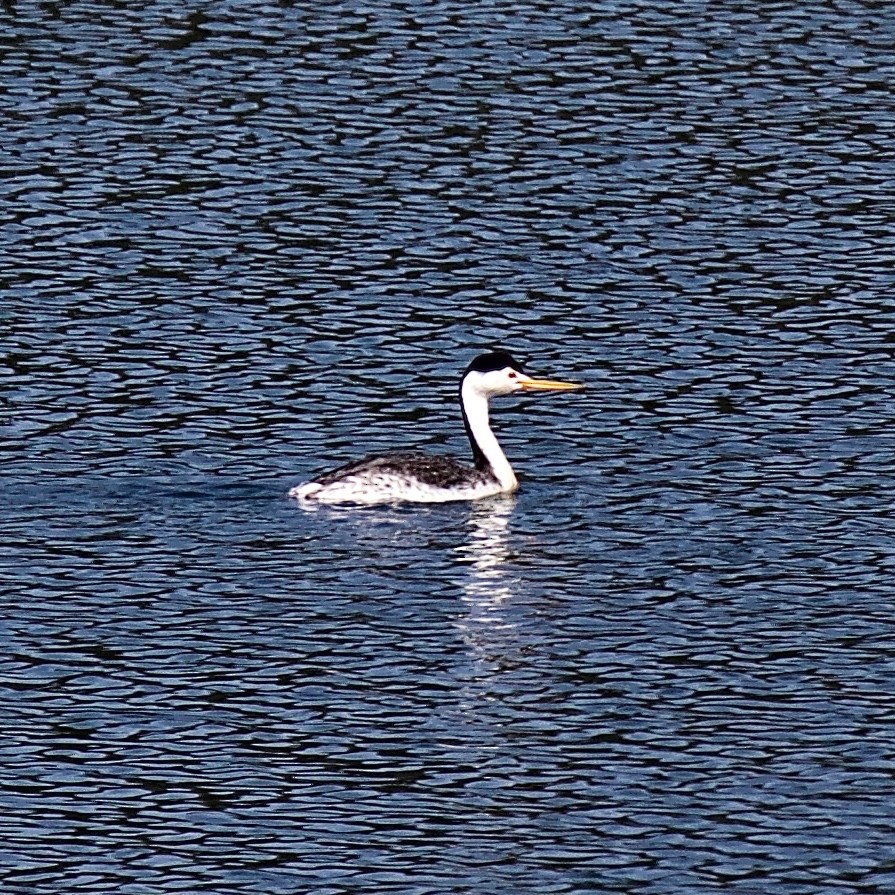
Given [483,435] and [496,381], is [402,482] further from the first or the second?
[496,381]

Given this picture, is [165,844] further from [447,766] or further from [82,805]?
[447,766]

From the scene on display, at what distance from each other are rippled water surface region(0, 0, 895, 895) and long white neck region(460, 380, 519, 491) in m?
0.28

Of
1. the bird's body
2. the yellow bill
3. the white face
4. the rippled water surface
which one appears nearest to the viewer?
the rippled water surface

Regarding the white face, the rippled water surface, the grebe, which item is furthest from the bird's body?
the white face

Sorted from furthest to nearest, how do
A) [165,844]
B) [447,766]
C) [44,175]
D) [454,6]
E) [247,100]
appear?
[454,6]
[247,100]
[44,175]
[447,766]
[165,844]

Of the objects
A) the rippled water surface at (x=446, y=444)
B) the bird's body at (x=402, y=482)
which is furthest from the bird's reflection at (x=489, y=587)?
the bird's body at (x=402, y=482)

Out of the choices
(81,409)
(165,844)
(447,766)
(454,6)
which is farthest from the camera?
(454,6)

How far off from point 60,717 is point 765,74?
2181cm

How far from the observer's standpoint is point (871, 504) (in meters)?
22.5

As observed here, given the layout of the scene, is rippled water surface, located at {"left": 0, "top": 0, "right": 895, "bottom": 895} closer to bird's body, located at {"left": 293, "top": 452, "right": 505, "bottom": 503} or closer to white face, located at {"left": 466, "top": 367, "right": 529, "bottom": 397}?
bird's body, located at {"left": 293, "top": 452, "right": 505, "bottom": 503}

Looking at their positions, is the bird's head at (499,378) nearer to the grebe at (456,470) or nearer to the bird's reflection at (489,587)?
the grebe at (456,470)

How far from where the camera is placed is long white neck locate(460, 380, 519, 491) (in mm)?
23578

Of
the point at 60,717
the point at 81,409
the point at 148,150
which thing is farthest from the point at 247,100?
the point at 60,717

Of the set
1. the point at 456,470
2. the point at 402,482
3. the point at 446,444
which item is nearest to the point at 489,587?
the point at 402,482
